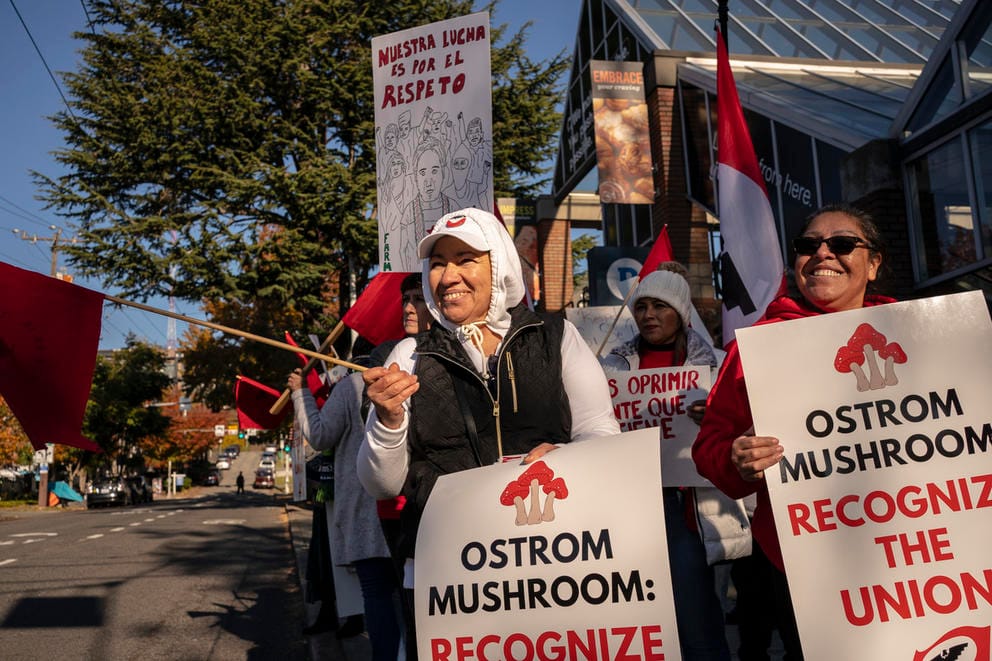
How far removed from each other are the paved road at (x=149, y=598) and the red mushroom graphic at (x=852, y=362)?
189 inches

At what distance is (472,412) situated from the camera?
99.7 inches

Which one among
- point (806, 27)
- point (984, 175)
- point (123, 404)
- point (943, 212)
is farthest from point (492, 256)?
point (123, 404)

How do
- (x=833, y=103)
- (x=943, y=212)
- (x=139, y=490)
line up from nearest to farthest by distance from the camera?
(x=943, y=212)
(x=833, y=103)
(x=139, y=490)

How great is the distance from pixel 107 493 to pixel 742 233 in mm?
41044

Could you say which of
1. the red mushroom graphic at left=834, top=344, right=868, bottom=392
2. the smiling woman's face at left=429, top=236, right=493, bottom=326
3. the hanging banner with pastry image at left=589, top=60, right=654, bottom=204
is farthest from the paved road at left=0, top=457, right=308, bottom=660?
the hanging banner with pastry image at left=589, top=60, right=654, bottom=204

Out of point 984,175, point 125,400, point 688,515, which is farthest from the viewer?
point 125,400

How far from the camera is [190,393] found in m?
27.9

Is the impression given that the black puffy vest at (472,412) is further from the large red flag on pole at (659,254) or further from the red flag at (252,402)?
the red flag at (252,402)

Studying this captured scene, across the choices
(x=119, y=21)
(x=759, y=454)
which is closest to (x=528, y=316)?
(x=759, y=454)

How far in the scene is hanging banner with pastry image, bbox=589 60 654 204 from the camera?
1569 centimetres

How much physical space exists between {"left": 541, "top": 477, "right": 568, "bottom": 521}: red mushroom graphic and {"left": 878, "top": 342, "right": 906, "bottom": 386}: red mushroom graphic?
923mm

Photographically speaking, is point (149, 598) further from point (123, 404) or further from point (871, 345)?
point (123, 404)

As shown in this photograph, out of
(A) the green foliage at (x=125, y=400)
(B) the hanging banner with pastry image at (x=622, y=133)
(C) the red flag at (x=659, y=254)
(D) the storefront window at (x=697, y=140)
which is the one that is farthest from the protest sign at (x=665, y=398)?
(A) the green foliage at (x=125, y=400)

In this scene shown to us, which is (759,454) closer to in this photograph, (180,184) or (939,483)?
(939,483)
